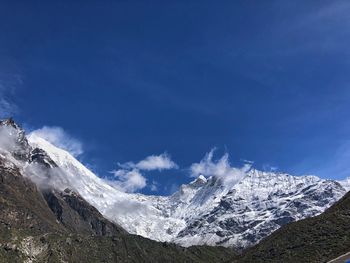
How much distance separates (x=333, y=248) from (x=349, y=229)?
14045mm

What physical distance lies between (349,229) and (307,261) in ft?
71.3

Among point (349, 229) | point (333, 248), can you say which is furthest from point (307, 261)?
point (349, 229)

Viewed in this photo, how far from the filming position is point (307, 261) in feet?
622

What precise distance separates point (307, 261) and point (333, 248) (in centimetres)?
977

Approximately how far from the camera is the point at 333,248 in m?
189

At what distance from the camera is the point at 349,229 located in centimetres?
19925

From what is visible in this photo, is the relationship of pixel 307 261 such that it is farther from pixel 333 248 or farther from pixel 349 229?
pixel 349 229
